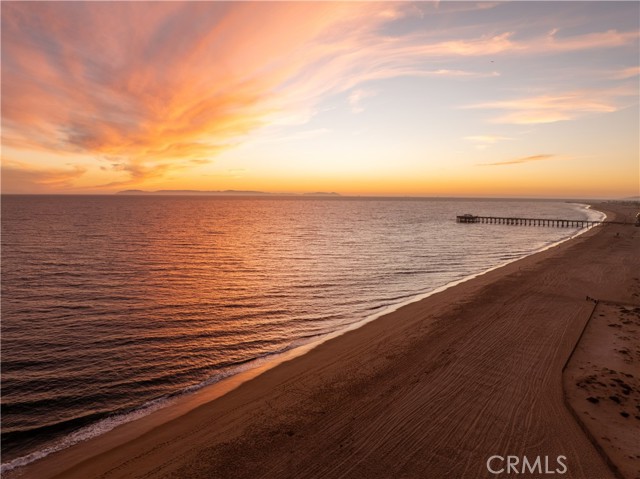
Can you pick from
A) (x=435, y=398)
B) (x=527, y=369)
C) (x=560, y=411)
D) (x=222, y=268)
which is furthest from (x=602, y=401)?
(x=222, y=268)

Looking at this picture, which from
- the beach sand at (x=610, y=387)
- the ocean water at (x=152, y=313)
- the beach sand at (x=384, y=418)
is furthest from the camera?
the ocean water at (x=152, y=313)

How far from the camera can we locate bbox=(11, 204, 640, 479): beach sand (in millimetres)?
9875

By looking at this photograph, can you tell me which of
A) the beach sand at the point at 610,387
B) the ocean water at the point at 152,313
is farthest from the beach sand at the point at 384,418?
the ocean water at the point at 152,313

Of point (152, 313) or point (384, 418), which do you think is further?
point (152, 313)

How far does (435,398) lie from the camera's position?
1308cm

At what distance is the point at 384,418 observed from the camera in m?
11.9

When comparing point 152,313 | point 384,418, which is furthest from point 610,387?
point 152,313

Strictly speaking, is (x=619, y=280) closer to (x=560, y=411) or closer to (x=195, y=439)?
(x=560, y=411)

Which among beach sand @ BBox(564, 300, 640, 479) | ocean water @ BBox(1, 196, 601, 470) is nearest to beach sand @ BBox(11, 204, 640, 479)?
beach sand @ BBox(564, 300, 640, 479)

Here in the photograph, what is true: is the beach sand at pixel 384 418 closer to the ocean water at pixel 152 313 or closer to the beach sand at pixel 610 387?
the beach sand at pixel 610 387

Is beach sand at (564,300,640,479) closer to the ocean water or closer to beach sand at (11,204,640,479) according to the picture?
beach sand at (11,204,640,479)

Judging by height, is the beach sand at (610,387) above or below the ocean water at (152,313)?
above

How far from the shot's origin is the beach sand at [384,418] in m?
9.88

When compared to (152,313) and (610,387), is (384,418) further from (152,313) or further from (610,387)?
(152,313)
